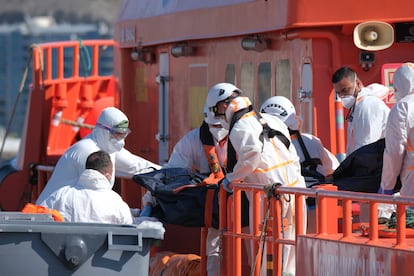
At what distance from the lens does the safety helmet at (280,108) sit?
37.4 ft

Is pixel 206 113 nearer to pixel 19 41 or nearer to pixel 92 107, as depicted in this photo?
pixel 92 107

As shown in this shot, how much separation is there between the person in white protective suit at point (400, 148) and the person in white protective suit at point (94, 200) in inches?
69.4

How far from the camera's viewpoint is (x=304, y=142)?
11.4m

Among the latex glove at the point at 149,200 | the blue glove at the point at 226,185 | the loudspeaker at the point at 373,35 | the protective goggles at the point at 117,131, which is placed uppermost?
the loudspeaker at the point at 373,35

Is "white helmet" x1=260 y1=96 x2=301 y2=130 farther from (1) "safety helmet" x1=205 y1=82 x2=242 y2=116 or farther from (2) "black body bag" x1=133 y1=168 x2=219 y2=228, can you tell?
(1) "safety helmet" x1=205 y1=82 x2=242 y2=116

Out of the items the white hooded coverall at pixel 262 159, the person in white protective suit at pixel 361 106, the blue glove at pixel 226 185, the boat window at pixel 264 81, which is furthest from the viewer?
the boat window at pixel 264 81

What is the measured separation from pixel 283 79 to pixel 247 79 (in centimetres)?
79

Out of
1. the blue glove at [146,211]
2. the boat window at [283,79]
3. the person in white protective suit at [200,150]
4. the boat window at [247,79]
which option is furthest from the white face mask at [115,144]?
the boat window at [247,79]

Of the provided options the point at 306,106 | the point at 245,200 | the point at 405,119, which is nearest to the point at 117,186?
the point at 306,106

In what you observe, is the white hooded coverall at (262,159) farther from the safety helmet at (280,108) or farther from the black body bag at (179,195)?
the safety helmet at (280,108)

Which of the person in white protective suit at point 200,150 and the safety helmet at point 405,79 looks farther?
the person in white protective suit at point 200,150

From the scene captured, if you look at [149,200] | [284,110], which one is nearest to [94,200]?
[149,200]

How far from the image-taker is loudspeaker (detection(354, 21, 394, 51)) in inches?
460

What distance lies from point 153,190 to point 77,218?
129 cm
